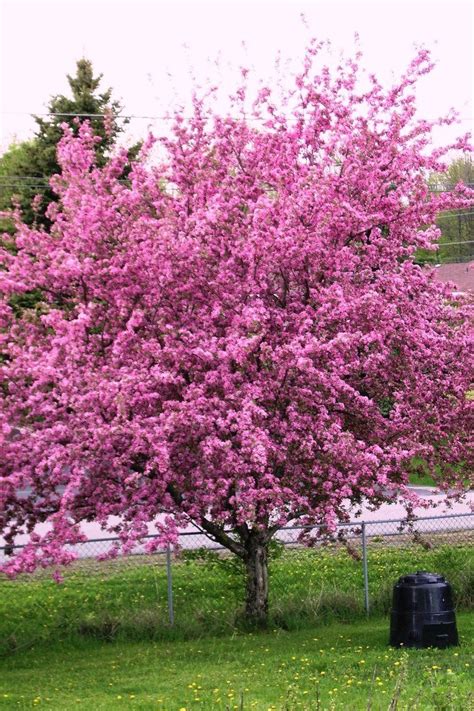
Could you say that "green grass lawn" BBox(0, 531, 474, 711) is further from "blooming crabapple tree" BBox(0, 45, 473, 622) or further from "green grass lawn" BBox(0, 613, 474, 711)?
"blooming crabapple tree" BBox(0, 45, 473, 622)

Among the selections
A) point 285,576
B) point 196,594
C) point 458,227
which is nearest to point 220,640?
point 196,594

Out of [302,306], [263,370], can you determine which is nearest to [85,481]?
[263,370]

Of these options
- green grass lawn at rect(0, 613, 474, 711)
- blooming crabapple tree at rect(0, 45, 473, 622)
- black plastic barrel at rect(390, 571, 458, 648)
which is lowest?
green grass lawn at rect(0, 613, 474, 711)

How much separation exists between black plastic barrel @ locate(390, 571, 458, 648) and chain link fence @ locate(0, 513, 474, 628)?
54.9 inches

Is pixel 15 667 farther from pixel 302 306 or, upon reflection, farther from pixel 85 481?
pixel 302 306

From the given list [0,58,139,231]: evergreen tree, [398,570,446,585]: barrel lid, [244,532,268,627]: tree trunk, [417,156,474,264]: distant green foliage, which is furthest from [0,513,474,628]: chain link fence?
[417,156,474,264]: distant green foliage

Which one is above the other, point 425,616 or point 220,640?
point 425,616

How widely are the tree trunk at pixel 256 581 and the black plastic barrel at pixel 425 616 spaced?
1.91 metres

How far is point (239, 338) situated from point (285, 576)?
19.6ft

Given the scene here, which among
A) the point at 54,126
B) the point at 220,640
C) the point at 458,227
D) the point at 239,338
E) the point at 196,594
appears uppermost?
the point at 458,227

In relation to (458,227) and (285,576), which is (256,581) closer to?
(285,576)

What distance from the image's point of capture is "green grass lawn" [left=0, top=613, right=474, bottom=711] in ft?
31.5

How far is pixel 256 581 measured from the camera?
13555mm

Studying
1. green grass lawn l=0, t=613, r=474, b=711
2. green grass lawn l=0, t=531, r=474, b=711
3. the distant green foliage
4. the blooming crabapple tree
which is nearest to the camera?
green grass lawn l=0, t=613, r=474, b=711
